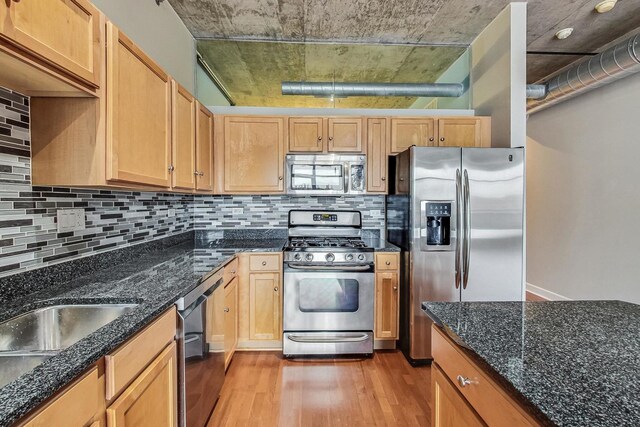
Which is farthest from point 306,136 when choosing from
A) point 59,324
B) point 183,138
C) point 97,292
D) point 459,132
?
point 59,324

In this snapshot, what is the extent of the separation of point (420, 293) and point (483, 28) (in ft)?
8.31

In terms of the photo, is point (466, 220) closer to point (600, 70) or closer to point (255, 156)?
point (255, 156)

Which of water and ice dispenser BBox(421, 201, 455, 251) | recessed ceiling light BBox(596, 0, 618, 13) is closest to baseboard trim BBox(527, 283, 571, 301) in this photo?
water and ice dispenser BBox(421, 201, 455, 251)

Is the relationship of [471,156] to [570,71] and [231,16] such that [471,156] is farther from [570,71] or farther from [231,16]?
[231,16]

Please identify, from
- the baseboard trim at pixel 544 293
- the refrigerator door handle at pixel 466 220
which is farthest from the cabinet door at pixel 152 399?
the baseboard trim at pixel 544 293

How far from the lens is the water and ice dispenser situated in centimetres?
239

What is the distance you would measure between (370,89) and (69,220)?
281cm

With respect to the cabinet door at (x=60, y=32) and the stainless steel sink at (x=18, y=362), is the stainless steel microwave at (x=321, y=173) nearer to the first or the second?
the cabinet door at (x=60, y=32)

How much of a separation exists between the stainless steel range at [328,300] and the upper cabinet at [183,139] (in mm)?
987

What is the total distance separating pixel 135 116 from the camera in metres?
1.48

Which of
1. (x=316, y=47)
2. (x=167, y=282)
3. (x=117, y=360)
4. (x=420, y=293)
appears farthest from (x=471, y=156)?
(x=117, y=360)

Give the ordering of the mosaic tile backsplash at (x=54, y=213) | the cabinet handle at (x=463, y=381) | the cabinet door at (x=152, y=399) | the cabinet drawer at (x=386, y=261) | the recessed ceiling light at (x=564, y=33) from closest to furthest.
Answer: the cabinet handle at (x=463, y=381) → the cabinet door at (x=152, y=399) → the mosaic tile backsplash at (x=54, y=213) → the cabinet drawer at (x=386, y=261) → the recessed ceiling light at (x=564, y=33)

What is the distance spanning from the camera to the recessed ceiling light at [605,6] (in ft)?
7.84

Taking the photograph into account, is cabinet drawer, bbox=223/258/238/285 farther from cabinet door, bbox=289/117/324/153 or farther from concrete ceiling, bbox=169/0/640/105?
concrete ceiling, bbox=169/0/640/105
